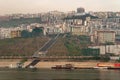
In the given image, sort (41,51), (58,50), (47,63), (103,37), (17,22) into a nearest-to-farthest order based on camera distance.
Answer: (47,63) < (58,50) < (41,51) < (103,37) < (17,22)

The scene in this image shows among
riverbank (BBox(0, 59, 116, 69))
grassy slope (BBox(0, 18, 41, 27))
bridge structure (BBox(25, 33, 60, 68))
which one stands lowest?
riverbank (BBox(0, 59, 116, 69))

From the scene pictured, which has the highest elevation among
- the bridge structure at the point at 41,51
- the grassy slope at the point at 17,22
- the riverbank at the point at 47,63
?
the grassy slope at the point at 17,22

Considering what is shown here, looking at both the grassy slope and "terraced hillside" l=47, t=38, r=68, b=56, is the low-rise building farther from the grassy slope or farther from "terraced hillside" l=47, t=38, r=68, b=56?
the grassy slope

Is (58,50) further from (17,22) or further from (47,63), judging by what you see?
(17,22)

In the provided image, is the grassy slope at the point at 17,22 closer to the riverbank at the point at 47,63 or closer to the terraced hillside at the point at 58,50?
the terraced hillside at the point at 58,50

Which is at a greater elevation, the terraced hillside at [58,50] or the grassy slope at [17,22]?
the grassy slope at [17,22]

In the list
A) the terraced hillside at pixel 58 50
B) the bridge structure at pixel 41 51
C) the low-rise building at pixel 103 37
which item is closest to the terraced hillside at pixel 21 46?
the bridge structure at pixel 41 51

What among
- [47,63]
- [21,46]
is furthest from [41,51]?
[47,63]

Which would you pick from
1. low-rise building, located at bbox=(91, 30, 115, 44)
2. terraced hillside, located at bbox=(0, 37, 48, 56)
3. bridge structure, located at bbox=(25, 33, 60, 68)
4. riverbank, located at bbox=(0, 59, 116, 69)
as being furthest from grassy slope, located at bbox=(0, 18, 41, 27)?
riverbank, located at bbox=(0, 59, 116, 69)

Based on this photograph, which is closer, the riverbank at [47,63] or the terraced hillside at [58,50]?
the riverbank at [47,63]

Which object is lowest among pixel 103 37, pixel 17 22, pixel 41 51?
pixel 41 51

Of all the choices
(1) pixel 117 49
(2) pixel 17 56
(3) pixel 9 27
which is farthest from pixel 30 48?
(3) pixel 9 27

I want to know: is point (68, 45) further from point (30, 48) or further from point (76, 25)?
point (76, 25)
